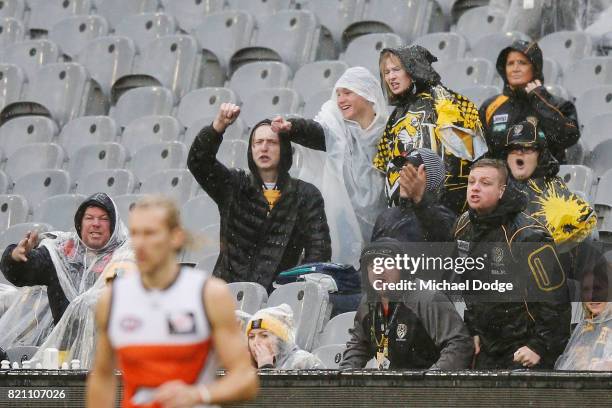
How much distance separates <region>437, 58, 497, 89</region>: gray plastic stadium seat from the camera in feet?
33.9

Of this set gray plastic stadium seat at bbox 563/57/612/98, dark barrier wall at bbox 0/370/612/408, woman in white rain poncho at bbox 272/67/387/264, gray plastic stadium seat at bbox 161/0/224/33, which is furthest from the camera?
gray plastic stadium seat at bbox 161/0/224/33

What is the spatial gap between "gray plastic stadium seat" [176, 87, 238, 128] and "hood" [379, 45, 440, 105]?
10.9 ft

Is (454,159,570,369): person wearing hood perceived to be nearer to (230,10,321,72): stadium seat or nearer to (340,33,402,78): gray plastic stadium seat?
(340,33,402,78): gray plastic stadium seat

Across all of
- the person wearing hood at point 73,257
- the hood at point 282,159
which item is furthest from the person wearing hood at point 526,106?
the person wearing hood at point 73,257

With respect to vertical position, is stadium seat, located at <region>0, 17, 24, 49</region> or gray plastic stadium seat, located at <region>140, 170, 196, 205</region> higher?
stadium seat, located at <region>0, 17, 24, 49</region>

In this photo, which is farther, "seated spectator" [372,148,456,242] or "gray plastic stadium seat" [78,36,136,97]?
"gray plastic stadium seat" [78,36,136,97]

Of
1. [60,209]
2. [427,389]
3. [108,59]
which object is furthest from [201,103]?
[427,389]

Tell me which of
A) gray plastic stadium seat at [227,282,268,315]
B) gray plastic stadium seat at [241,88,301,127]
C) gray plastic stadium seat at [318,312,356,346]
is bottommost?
gray plastic stadium seat at [318,312,356,346]

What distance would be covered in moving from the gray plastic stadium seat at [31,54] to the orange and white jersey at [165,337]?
813 cm

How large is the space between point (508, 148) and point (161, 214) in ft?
10.0

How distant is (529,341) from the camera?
6.68 metres

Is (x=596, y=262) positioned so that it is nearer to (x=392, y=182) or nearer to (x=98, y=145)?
(x=392, y=182)

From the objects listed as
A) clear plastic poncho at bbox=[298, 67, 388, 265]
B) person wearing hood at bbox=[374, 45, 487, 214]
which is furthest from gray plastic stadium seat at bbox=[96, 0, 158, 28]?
person wearing hood at bbox=[374, 45, 487, 214]

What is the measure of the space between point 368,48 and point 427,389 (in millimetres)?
5245
